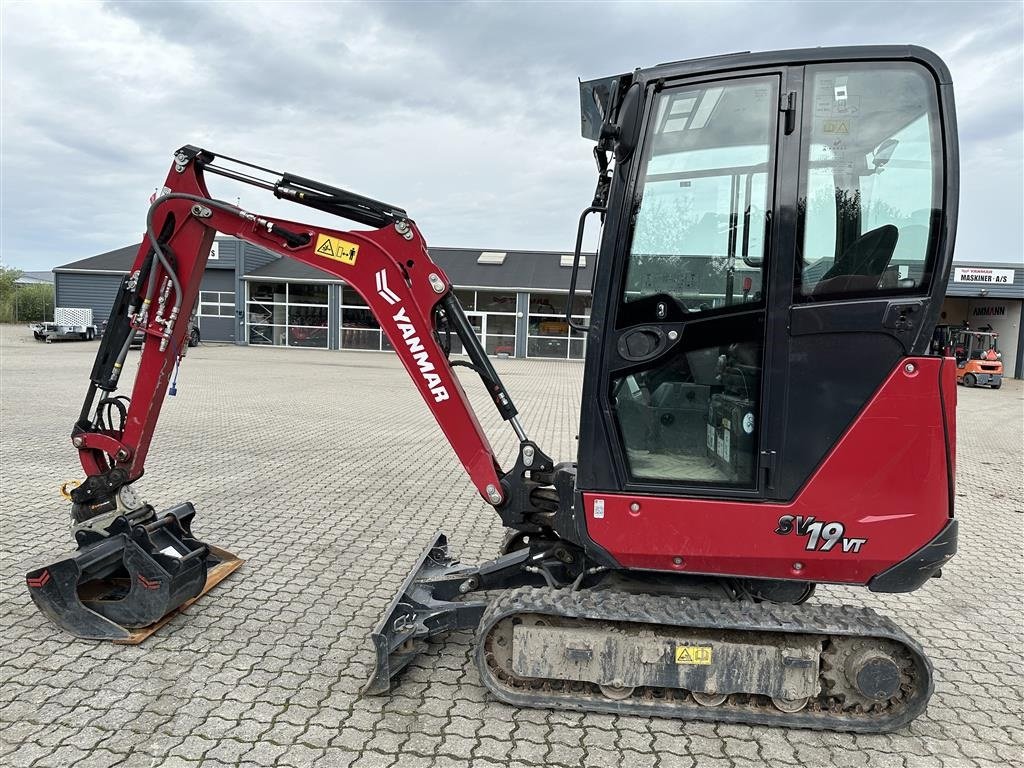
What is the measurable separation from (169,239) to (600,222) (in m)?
2.57

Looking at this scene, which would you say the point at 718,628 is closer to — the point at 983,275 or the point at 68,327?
the point at 983,275

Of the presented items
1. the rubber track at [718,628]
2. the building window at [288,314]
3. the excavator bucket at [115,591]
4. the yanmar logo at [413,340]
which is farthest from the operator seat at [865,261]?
the building window at [288,314]

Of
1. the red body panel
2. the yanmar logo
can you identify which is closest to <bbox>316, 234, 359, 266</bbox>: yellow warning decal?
the yanmar logo

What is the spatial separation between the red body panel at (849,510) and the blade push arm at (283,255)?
95cm

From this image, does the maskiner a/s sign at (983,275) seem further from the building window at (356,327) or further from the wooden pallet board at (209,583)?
the wooden pallet board at (209,583)

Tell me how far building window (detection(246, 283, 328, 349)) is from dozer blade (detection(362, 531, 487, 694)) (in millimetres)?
28222

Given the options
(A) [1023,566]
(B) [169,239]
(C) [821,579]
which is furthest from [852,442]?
(A) [1023,566]

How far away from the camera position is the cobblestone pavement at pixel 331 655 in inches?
115

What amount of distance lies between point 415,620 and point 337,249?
2.04 meters

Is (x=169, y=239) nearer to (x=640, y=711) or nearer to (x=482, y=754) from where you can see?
(x=482, y=754)

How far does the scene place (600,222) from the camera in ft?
10.5

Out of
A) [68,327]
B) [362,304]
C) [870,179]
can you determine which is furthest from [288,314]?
[870,179]

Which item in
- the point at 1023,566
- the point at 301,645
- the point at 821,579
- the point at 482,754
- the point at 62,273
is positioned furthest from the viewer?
the point at 62,273

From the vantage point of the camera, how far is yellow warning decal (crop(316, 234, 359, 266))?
358cm
